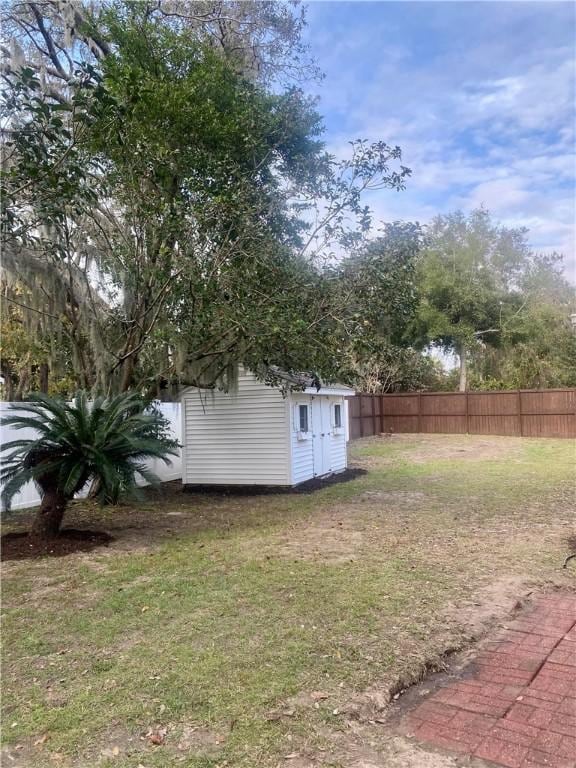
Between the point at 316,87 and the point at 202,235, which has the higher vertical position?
the point at 316,87

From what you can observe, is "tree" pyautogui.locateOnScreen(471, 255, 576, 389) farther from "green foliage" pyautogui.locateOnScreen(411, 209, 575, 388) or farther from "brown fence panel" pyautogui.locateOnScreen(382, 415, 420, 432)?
"brown fence panel" pyautogui.locateOnScreen(382, 415, 420, 432)

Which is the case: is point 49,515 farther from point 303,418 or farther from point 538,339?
point 538,339

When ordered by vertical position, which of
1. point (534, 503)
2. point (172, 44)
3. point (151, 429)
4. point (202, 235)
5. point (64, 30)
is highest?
point (64, 30)

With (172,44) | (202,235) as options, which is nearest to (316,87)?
(172,44)

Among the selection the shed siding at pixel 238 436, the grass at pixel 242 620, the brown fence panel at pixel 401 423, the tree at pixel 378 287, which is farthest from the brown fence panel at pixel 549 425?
the tree at pixel 378 287

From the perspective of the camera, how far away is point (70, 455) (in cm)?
583

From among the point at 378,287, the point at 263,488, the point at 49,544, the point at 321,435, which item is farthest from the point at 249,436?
the point at 49,544

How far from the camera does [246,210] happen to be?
23.1ft

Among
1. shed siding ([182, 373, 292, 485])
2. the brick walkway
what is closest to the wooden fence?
shed siding ([182, 373, 292, 485])

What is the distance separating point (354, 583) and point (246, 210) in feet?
15.5

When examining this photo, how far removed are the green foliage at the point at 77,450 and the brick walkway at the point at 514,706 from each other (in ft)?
12.6

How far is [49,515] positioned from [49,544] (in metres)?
0.32

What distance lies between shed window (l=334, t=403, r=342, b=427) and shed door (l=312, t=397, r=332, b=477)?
1.69ft

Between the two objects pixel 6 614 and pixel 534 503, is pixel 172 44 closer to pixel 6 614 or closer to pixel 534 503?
pixel 6 614
